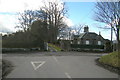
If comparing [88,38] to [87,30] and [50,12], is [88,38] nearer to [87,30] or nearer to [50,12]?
[87,30]

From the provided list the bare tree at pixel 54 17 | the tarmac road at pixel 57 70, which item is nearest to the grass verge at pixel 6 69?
the tarmac road at pixel 57 70

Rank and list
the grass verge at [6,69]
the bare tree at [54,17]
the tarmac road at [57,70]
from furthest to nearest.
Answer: the bare tree at [54,17] < the grass verge at [6,69] < the tarmac road at [57,70]

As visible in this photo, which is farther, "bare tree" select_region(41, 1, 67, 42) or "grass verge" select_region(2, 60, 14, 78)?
"bare tree" select_region(41, 1, 67, 42)

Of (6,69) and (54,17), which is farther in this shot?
(54,17)

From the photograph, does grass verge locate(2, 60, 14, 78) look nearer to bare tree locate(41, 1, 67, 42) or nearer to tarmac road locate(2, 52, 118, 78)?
tarmac road locate(2, 52, 118, 78)

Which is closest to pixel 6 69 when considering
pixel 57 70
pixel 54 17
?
pixel 57 70

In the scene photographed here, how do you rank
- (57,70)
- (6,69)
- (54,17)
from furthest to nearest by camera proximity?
(54,17) < (6,69) < (57,70)

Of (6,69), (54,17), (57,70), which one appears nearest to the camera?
(57,70)

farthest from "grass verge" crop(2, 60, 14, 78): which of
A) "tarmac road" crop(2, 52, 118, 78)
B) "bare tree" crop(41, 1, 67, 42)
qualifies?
"bare tree" crop(41, 1, 67, 42)

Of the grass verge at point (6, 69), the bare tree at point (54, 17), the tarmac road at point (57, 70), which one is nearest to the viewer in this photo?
the tarmac road at point (57, 70)

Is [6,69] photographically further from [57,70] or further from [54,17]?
[54,17]

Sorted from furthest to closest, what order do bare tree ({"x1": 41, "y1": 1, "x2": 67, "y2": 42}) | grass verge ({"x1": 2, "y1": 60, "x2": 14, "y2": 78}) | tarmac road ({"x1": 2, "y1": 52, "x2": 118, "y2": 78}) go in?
bare tree ({"x1": 41, "y1": 1, "x2": 67, "y2": 42})
grass verge ({"x1": 2, "y1": 60, "x2": 14, "y2": 78})
tarmac road ({"x1": 2, "y1": 52, "x2": 118, "y2": 78})

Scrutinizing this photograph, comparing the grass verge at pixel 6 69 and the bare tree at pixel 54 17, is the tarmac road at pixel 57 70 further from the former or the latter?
the bare tree at pixel 54 17

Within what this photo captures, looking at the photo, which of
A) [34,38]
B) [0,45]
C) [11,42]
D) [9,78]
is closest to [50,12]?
[34,38]
